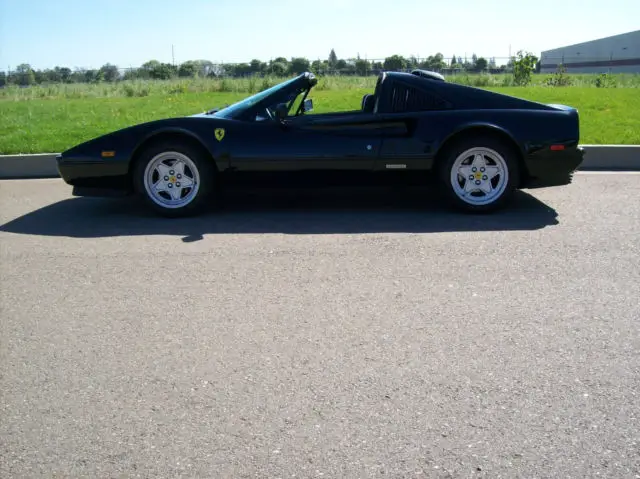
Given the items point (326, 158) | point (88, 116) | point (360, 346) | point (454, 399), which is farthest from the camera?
point (88, 116)

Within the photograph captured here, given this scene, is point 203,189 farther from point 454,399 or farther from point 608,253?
point 454,399

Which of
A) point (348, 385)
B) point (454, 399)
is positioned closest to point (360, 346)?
point (348, 385)

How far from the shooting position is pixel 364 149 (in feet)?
21.0

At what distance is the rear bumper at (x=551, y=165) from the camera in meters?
6.33

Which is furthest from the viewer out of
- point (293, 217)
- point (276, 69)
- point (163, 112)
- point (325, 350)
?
point (276, 69)

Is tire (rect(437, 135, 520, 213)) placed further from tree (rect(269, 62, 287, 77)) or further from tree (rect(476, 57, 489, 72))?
tree (rect(476, 57, 489, 72))

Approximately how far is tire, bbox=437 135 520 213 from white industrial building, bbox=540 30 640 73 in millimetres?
62264

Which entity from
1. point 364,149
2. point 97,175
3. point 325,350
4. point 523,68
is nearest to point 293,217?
point 364,149

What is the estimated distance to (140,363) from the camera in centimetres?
338

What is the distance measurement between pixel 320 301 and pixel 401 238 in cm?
164

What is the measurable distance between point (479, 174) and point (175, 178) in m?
2.79

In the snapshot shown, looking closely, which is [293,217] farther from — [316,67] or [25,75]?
[25,75]

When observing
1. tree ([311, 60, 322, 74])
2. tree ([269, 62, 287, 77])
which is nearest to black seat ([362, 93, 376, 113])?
tree ([311, 60, 322, 74])

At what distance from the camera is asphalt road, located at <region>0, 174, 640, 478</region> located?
2.58 meters
